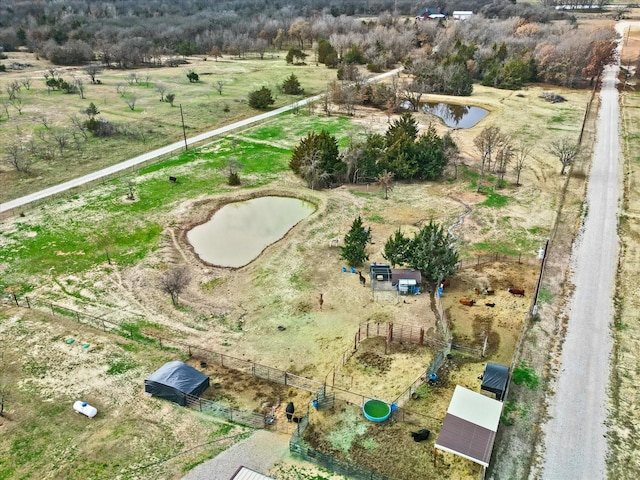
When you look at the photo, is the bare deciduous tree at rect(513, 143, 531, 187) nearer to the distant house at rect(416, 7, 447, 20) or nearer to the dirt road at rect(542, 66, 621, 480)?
the dirt road at rect(542, 66, 621, 480)

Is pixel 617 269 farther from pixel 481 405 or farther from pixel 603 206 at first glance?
pixel 481 405

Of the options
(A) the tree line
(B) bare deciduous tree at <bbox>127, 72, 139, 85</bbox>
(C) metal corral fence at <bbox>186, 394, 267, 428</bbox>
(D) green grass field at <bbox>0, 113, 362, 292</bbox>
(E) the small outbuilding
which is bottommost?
(C) metal corral fence at <bbox>186, 394, 267, 428</bbox>

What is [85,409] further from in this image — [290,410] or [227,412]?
[290,410]

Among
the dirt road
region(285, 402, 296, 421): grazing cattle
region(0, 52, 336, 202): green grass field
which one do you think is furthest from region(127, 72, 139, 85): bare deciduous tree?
region(285, 402, 296, 421): grazing cattle

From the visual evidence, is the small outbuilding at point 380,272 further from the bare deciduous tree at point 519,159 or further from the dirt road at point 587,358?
the bare deciduous tree at point 519,159

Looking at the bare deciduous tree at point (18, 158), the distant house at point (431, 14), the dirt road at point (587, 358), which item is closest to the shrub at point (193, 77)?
the bare deciduous tree at point (18, 158)

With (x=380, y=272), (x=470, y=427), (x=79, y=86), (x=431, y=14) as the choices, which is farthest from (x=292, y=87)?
(x=431, y=14)
